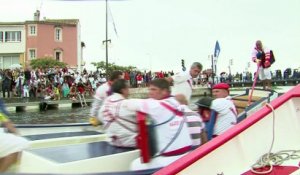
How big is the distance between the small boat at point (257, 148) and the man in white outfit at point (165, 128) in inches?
10.3

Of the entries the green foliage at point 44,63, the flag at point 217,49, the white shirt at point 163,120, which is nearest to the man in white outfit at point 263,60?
the flag at point 217,49

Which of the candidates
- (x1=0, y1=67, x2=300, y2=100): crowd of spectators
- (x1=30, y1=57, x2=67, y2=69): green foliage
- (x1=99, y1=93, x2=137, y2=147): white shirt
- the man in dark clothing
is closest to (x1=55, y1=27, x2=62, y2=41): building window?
(x1=30, y1=57, x2=67, y2=69): green foliage

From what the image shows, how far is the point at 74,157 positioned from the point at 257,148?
5.54ft

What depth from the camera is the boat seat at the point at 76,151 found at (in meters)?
4.06

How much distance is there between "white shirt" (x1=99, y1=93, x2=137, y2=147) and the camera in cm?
420

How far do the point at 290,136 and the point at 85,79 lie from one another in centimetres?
2124

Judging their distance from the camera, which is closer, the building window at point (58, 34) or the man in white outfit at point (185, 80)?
the man in white outfit at point (185, 80)

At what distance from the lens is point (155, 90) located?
12.9 ft

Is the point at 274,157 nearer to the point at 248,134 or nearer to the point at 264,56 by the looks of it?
the point at 248,134

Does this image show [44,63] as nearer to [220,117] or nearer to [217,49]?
[217,49]

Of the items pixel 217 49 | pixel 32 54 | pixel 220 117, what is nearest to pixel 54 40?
pixel 32 54

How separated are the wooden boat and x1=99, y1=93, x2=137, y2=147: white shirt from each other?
3.7 inches

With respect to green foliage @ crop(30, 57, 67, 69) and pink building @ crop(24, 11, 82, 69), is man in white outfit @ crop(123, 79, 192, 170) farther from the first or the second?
pink building @ crop(24, 11, 82, 69)

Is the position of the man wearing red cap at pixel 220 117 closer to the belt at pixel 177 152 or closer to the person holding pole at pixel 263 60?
the belt at pixel 177 152
